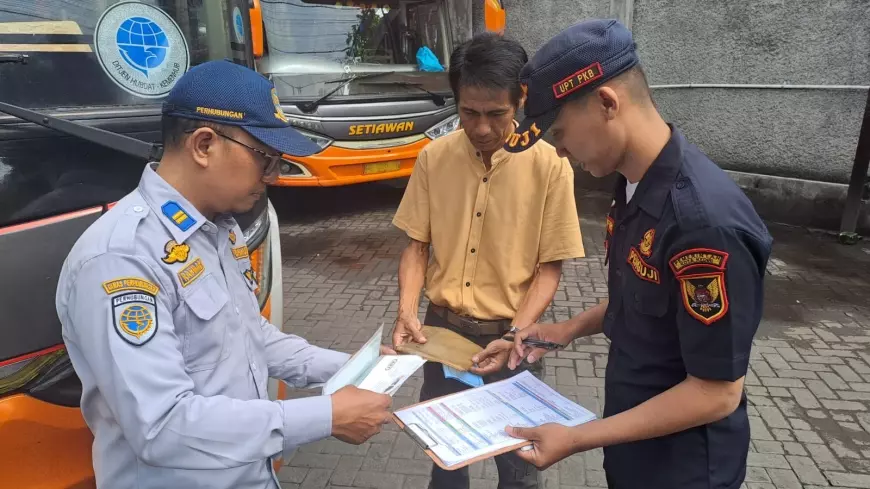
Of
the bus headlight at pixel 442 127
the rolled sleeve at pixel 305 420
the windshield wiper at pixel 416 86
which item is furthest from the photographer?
the bus headlight at pixel 442 127

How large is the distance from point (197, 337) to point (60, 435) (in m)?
0.63

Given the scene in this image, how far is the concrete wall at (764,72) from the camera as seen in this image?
6.02 meters

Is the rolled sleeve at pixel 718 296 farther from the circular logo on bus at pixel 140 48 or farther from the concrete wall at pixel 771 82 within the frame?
the concrete wall at pixel 771 82

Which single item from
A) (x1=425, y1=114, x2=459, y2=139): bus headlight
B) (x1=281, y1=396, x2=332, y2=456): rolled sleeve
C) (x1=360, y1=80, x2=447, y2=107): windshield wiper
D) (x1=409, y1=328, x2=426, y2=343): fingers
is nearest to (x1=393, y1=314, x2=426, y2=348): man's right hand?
(x1=409, y1=328, x2=426, y2=343): fingers

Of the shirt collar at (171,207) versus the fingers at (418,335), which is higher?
the shirt collar at (171,207)

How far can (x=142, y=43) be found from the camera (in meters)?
2.20

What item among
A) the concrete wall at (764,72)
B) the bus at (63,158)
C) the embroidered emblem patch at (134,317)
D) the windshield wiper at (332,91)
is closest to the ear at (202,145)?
the embroidered emblem patch at (134,317)

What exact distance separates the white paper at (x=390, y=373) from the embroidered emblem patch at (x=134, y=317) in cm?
61

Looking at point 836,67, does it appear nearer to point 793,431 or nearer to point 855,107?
point 855,107

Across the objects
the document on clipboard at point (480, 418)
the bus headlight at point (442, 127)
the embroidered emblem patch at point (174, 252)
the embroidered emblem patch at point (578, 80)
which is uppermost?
the embroidered emblem patch at point (578, 80)

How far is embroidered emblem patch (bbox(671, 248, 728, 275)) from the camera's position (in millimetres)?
1102

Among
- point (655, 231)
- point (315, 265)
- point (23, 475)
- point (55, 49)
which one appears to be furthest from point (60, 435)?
point (315, 265)

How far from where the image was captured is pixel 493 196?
204 cm

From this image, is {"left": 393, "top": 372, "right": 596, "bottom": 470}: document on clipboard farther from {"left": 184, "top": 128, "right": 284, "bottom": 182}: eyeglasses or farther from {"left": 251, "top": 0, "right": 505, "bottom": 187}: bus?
{"left": 251, "top": 0, "right": 505, "bottom": 187}: bus
